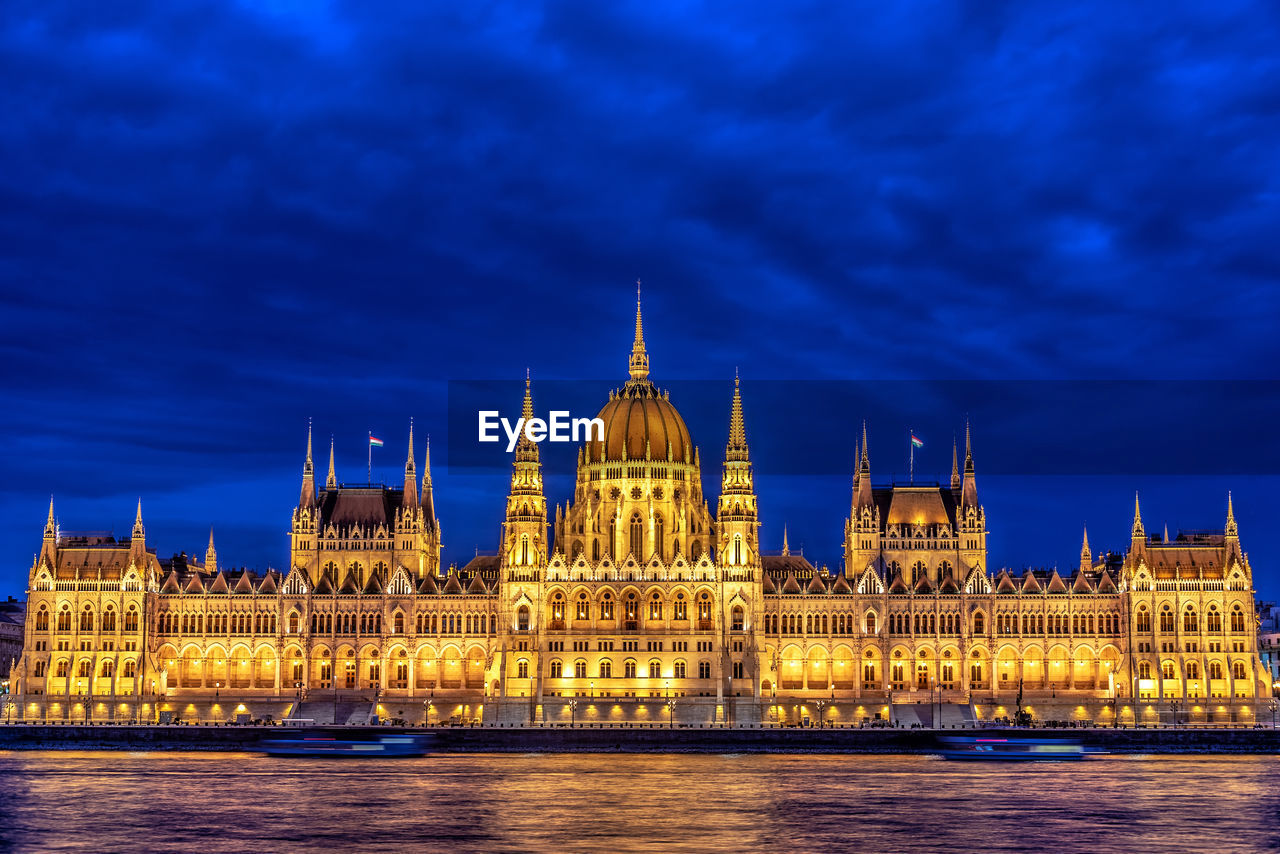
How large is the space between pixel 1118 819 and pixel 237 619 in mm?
98583

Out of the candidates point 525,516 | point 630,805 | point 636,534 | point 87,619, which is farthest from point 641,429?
point 630,805

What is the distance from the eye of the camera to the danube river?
263 ft

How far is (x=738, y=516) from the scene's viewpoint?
16412 cm

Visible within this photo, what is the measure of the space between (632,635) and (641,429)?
24.6m

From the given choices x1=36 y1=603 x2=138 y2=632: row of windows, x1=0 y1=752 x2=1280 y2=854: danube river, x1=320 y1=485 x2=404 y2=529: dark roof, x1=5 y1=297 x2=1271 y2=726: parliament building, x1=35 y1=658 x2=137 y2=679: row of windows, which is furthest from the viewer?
x1=320 y1=485 x2=404 y2=529: dark roof

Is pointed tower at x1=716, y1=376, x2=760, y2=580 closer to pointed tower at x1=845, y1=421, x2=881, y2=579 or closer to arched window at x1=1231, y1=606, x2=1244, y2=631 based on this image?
pointed tower at x1=845, y1=421, x2=881, y2=579

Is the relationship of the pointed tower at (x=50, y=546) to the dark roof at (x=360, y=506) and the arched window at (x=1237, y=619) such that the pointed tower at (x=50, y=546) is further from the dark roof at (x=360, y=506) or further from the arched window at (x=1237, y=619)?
the arched window at (x=1237, y=619)

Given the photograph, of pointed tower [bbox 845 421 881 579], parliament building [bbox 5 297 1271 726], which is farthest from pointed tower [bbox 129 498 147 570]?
pointed tower [bbox 845 421 881 579]

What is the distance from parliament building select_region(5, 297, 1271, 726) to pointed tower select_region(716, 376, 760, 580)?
21cm

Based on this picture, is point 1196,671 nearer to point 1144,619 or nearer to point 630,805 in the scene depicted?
point 1144,619

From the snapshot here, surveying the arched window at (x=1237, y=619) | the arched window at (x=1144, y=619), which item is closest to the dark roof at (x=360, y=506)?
the arched window at (x=1144, y=619)

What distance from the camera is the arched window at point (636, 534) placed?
173 m

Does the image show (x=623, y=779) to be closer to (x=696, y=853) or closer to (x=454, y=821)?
(x=454, y=821)

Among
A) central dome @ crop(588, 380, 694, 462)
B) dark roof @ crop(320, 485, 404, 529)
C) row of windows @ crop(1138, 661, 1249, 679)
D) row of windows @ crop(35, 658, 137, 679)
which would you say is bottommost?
row of windows @ crop(1138, 661, 1249, 679)
